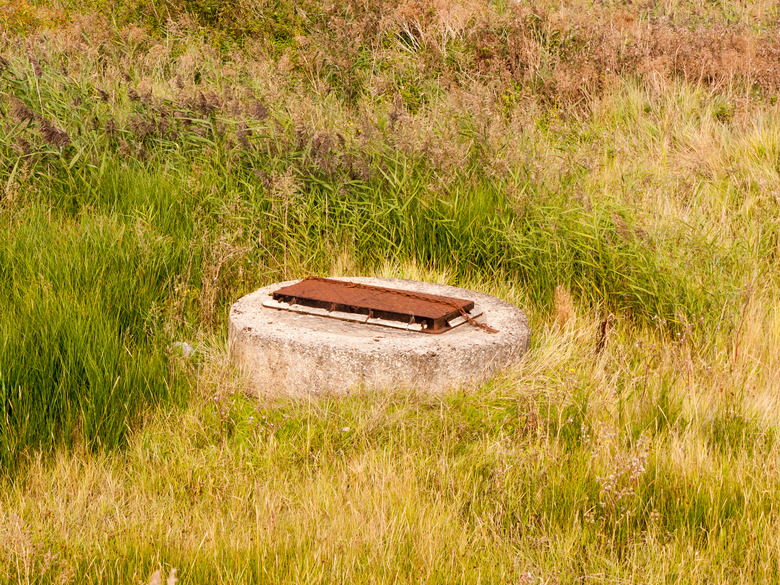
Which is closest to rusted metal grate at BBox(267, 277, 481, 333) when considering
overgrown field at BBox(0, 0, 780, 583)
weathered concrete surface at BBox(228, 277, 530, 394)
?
weathered concrete surface at BBox(228, 277, 530, 394)

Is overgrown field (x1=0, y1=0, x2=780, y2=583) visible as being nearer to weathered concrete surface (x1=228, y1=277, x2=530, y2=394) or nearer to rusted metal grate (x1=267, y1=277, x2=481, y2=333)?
weathered concrete surface (x1=228, y1=277, x2=530, y2=394)

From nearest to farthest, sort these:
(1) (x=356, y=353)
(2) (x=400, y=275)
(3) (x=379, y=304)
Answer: (1) (x=356, y=353), (3) (x=379, y=304), (2) (x=400, y=275)

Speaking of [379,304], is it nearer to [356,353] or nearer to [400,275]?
[356,353]

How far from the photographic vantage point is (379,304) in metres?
3.92

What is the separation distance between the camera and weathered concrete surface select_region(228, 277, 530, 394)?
3.52m

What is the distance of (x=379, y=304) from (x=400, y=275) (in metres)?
0.93

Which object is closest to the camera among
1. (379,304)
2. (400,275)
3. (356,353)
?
(356,353)

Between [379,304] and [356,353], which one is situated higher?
[379,304]

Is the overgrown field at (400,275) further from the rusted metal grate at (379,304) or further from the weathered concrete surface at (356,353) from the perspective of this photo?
the rusted metal grate at (379,304)

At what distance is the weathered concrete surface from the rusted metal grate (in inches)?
2.0

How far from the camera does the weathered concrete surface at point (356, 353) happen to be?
3.52 m

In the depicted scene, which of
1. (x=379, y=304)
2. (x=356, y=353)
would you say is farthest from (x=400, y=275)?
(x=356, y=353)

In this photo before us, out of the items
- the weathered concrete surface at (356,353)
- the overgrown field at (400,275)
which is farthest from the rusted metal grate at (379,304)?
the overgrown field at (400,275)

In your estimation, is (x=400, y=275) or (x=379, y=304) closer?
(x=379, y=304)
